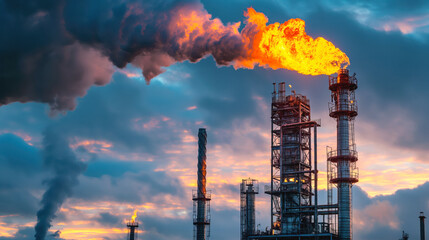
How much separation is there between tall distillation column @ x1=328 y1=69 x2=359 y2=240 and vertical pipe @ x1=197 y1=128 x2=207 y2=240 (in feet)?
120

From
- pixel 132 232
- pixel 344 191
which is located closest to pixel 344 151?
pixel 344 191

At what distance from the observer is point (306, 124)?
4200 inches

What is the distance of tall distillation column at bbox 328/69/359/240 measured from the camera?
9600cm

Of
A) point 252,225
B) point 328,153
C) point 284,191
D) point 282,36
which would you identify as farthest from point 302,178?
point 282,36

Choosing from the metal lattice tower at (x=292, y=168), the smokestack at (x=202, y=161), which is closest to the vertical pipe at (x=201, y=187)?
the smokestack at (x=202, y=161)

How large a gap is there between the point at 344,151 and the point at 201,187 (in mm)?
39420

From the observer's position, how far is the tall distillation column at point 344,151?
9600cm

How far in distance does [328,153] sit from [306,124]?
390 inches

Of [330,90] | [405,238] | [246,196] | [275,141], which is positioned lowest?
[405,238]

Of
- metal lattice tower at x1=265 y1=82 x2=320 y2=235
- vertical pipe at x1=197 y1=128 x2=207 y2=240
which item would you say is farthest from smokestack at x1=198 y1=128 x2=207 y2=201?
metal lattice tower at x1=265 y1=82 x2=320 y2=235

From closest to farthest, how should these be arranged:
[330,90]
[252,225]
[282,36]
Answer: [282,36] → [330,90] → [252,225]

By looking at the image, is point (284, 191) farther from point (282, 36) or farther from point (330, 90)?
point (282, 36)

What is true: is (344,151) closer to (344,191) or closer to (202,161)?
(344,191)

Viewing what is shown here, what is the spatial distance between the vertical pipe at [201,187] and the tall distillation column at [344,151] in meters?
36.5
